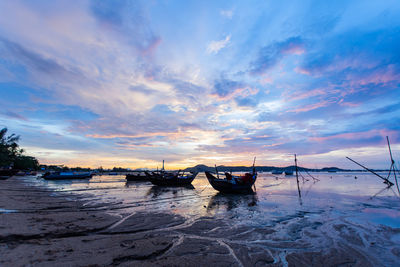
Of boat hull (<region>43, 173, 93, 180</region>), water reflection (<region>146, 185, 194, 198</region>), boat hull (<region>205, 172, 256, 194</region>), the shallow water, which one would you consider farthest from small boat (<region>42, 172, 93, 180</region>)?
boat hull (<region>205, 172, 256, 194</region>)

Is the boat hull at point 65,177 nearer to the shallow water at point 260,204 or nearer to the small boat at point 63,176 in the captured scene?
the small boat at point 63,176

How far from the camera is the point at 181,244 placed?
7.50 metres

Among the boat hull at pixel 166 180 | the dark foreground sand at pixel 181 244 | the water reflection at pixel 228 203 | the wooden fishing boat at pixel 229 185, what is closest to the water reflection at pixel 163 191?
the wooden fishing boat at pixel 229 185

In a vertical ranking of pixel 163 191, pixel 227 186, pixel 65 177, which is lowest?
pixel 163 191

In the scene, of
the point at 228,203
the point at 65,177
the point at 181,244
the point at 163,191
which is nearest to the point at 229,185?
the point at 228,203

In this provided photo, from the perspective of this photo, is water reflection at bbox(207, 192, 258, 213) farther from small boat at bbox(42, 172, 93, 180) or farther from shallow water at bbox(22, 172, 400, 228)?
small boat at bbox(42, 172, 93, 180)

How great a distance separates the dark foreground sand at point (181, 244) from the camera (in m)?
5.93

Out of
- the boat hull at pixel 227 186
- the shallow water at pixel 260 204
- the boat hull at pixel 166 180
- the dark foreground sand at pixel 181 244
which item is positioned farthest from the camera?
the boat hull at pixel 166 180

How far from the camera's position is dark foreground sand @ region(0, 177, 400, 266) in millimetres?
5930

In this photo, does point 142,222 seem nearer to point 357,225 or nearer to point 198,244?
point 198,244

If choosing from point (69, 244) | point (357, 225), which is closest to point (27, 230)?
point (69, 244)

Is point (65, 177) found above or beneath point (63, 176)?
beneath

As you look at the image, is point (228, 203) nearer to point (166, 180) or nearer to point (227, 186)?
point (227, 186)

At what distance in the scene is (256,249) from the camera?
730cm
